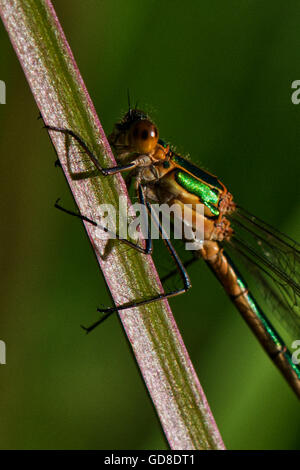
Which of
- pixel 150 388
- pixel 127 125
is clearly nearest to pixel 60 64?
pixel 127 125

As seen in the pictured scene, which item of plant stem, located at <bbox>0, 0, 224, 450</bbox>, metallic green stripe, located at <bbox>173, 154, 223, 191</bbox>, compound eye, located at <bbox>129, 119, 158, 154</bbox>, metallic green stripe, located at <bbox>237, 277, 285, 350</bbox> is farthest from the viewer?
metallic green stripe, located at <bbox>237, 277, 285, 350</bbox>

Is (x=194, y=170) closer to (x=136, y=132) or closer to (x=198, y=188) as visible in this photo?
(x=198, y=188)

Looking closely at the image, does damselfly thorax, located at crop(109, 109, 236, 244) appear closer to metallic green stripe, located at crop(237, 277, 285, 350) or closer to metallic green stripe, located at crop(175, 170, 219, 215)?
metallic green stripe, located at crop(175, 170, 219, 215)

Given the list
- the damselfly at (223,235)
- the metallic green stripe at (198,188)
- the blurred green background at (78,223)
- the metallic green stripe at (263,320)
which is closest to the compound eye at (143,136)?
the damselfly at (223,235)

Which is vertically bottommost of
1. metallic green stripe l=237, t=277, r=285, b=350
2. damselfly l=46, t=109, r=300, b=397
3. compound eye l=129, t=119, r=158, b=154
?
metallic green stripe l=237, t=277, r=285, b=350

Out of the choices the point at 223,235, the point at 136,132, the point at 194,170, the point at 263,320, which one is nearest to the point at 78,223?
the point at 136,132

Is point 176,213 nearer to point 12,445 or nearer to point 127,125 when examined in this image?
point 127,125

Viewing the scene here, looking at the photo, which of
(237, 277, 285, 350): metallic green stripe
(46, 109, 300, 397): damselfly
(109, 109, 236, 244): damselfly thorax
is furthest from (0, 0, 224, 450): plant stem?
(237, 277, 285, 350): metallic green stripe

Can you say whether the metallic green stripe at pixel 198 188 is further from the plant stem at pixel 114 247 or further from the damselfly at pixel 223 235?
the plant stem at pixel 114 247
